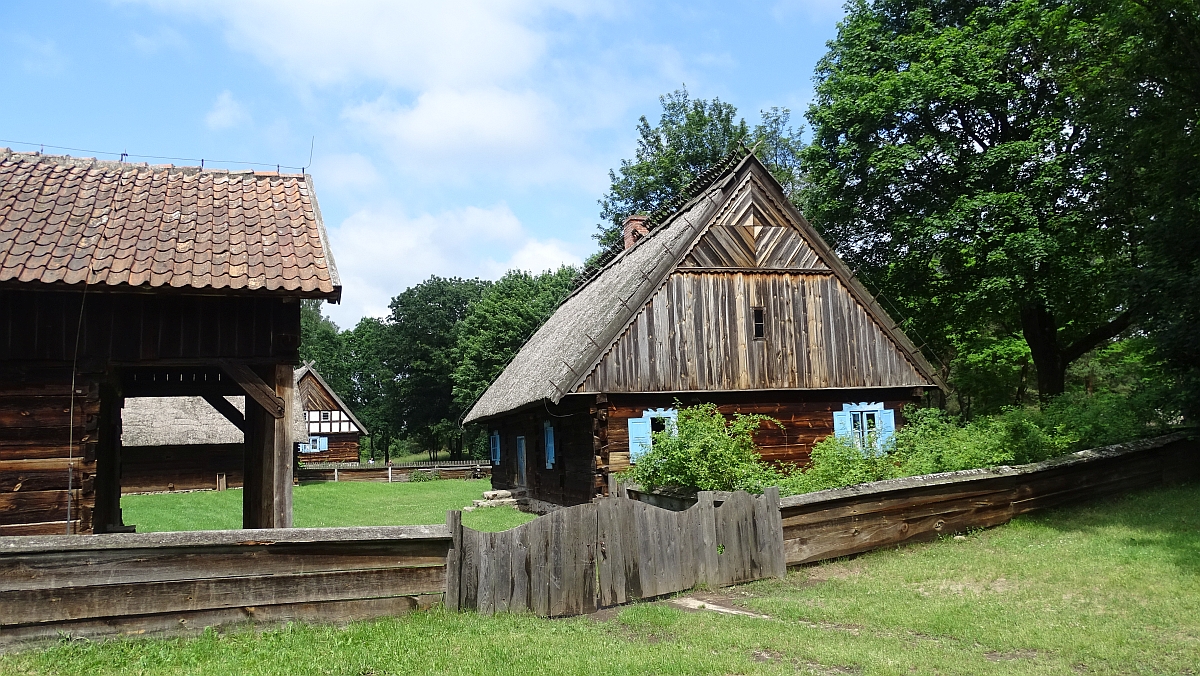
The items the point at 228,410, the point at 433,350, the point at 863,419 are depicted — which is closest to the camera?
the point at 228,410

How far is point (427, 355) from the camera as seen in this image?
67375mm

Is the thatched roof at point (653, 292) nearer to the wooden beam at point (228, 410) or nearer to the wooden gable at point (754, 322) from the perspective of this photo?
the wooden gable at point (754, 322)

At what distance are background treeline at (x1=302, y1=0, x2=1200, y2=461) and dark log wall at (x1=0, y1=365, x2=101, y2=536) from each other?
1624cm

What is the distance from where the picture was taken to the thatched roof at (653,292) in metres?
18.1

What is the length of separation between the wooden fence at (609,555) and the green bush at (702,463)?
4.97 ft

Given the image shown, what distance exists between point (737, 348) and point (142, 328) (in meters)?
12.8

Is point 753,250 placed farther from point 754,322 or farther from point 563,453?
point 563,453

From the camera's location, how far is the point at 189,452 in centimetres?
3419

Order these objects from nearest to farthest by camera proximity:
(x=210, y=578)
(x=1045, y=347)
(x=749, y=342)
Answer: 1. (x=210, y=578)
2. (x=749, y=342)
3. (x=1045, y=347)

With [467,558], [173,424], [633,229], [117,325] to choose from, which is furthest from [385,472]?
[467,558]

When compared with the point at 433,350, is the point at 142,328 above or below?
below

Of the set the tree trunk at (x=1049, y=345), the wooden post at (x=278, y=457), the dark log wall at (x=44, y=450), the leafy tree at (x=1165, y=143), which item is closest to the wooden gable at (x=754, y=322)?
the leafy tree at (x=1165, y=143)

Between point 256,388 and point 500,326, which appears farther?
point 500,326

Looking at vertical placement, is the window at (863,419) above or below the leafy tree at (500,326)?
below
